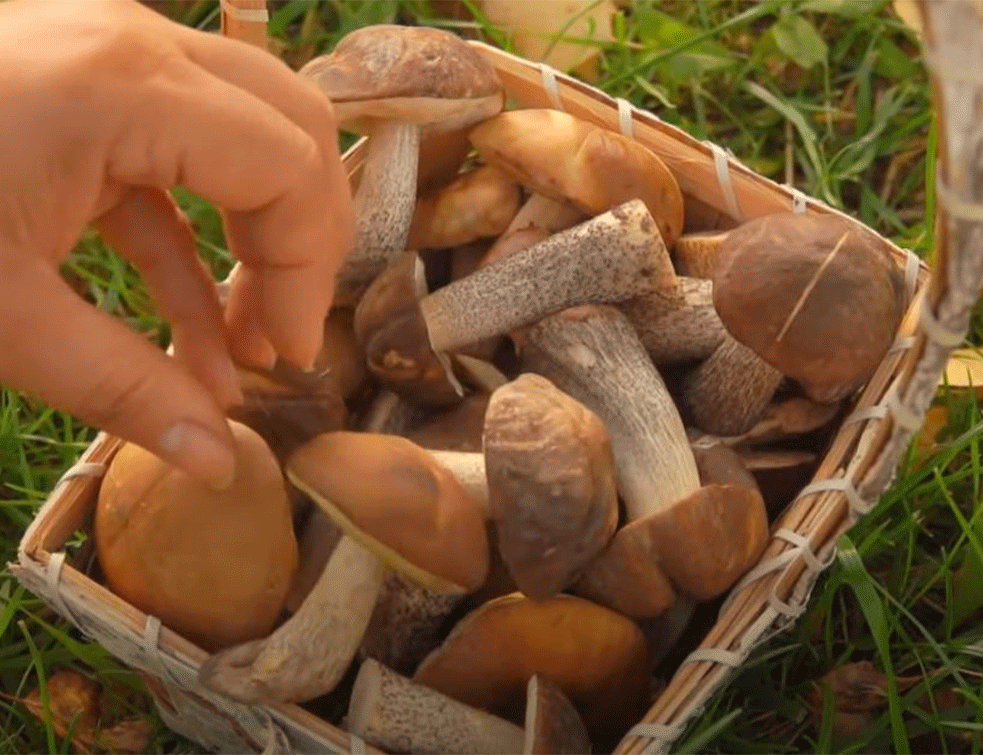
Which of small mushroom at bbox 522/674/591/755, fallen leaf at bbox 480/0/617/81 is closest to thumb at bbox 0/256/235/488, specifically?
small mushroom at bbox 522/674/591/755

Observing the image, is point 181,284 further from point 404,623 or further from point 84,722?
point 84,722

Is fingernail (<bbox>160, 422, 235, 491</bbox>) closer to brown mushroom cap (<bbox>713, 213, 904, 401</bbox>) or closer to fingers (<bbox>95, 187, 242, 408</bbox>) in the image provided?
fingers (<bbox>95, 187, 242, 408</bbox>)

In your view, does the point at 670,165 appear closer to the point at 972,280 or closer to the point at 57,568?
the point at 972,280

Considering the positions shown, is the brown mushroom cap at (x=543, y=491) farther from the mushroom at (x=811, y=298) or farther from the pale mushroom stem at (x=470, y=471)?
the mushroom at (x=811, y=298)

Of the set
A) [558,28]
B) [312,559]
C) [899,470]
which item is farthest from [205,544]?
[558,28]

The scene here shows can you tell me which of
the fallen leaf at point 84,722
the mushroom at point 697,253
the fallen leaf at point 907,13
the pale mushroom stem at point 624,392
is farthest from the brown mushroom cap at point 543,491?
the fallen leaf at point 907,13

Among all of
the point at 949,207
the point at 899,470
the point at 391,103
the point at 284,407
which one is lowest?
the point at 899,470
